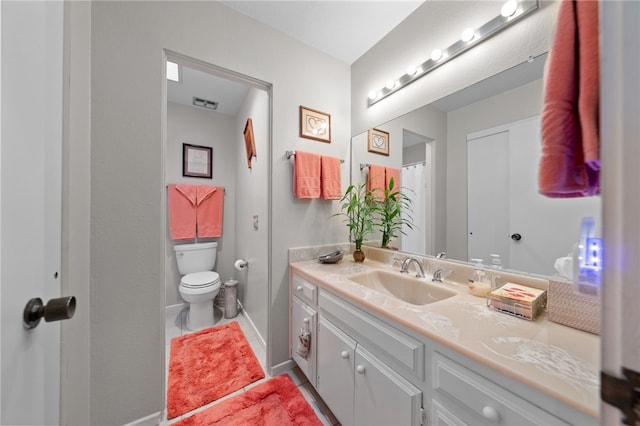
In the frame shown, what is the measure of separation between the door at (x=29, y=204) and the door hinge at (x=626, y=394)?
934mm

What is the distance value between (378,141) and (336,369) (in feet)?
4.88

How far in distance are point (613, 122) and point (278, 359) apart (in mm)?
1840

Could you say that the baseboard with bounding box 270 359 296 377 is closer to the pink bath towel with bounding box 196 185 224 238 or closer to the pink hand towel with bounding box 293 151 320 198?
the pink hand towel with bounding box 293 151 320 198

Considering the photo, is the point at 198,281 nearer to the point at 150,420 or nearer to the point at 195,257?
the point at 195,257

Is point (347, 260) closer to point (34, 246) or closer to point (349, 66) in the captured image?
point (34, 246)

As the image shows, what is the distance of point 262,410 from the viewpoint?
1247mm

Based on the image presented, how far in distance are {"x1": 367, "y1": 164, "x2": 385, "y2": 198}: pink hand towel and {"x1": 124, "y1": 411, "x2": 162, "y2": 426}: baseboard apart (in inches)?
72.7

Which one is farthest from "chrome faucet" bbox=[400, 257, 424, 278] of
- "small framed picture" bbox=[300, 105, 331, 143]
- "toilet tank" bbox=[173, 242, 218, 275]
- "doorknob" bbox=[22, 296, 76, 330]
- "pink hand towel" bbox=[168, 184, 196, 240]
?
"pink hand towel" bbox=[168, 184, 196, 240]

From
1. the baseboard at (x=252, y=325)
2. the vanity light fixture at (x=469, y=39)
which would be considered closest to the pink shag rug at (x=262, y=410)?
the baseboard at (x=252, y=325)

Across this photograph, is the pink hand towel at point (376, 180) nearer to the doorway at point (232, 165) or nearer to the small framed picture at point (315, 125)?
the small framed picture at point (315, 125)

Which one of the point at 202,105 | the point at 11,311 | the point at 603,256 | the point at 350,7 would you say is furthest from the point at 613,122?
the point at 202,105

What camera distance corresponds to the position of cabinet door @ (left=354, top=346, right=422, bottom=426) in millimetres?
744

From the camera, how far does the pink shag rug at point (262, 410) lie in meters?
1.18

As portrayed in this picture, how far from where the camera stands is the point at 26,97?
48cm
